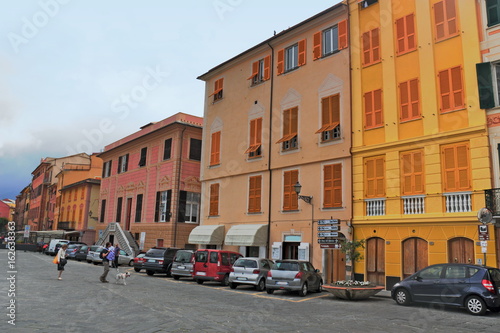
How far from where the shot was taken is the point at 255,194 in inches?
1030

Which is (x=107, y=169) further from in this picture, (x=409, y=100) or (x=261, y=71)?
(x=409, y=100)

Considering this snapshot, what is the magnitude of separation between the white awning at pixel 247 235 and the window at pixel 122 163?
20.3 meters

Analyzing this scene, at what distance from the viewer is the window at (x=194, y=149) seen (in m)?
35.3

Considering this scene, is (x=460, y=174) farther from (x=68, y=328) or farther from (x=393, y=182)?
(x=68, y=328)

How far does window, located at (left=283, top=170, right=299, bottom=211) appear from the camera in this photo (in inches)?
928

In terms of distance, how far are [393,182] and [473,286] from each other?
7.03 m

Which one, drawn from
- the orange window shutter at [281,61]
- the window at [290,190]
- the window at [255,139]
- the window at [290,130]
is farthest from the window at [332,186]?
the orange window shutter at [281,61]

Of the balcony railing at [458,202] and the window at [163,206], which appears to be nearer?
the balcony railing at [458,202]

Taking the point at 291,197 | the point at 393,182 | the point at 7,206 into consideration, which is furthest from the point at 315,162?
the point at 7,206

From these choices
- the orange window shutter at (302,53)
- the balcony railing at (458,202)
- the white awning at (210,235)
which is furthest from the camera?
the white awning at (210,235)

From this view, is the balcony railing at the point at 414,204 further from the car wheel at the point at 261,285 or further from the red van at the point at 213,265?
the red van at the point at 213,265

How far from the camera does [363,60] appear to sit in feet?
70.4

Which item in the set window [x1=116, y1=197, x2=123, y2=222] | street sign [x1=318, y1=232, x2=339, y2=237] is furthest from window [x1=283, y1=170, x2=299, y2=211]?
window [x1=116, y1=197, x2=123, y2=222]

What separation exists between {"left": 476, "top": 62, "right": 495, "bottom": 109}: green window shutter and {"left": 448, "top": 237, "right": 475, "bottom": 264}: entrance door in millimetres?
5233
